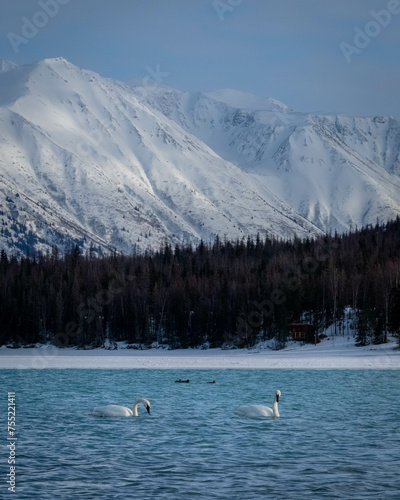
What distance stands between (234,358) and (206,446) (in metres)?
67.3

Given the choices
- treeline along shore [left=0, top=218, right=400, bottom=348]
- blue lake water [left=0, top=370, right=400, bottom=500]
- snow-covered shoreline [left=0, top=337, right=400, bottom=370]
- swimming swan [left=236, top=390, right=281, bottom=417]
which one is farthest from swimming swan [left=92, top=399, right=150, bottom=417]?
Answer: treeline along shore [left=0, top=218, right=400, bottom=348]

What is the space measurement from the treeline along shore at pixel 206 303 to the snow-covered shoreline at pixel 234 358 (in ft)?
15.7

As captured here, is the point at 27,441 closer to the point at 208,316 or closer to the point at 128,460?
the point at 128,460

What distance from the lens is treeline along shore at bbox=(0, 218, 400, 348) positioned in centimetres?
11694

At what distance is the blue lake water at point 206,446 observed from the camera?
2322 cm

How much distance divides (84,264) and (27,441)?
151468 millimetres

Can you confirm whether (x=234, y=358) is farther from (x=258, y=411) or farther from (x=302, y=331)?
(x=258, y=411)

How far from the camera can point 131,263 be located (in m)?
180

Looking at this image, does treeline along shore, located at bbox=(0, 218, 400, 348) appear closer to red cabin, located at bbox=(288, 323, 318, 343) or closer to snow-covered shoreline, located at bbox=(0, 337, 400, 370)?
red cabin, located at bbox=(288, 323, 318, 343)

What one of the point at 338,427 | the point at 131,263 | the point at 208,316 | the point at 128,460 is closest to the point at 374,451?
the point at 338,427

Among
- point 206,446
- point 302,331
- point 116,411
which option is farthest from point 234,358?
point 206,446

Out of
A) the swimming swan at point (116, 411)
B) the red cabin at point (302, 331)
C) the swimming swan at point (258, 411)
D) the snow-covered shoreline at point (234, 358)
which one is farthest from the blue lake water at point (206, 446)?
the red cabin at point (302, 331)

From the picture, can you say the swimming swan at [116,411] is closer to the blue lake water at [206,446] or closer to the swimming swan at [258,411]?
the blue lake water at [206,446]

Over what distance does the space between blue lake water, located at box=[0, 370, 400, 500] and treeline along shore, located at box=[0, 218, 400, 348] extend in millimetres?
58271
